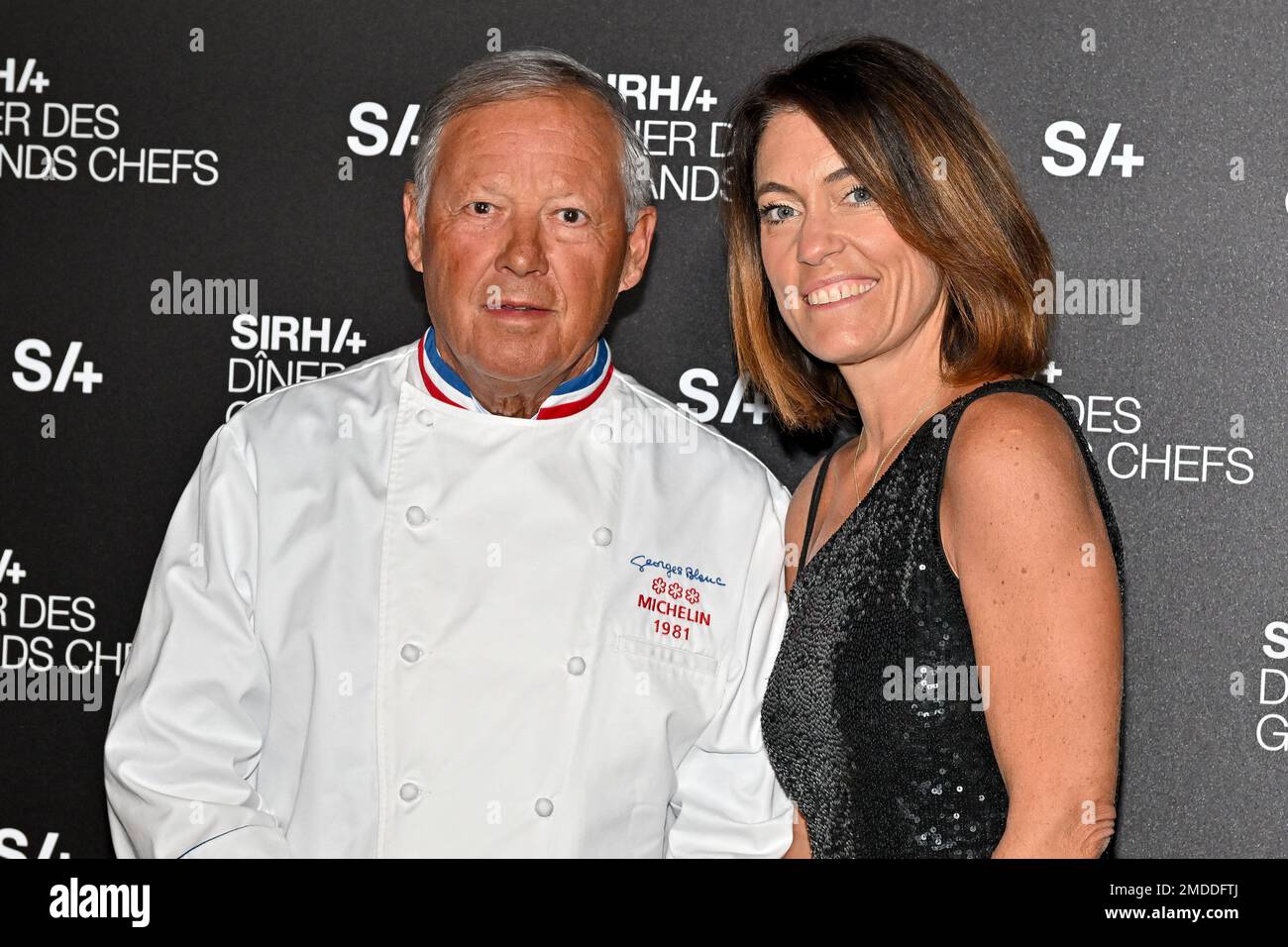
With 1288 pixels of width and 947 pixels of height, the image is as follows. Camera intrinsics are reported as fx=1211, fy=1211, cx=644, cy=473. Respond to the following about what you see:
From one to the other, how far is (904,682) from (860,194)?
0.60m

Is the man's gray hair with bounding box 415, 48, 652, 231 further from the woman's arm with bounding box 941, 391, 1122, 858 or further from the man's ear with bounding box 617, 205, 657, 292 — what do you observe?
the woman's arm with bounding box 941, 391, 1122, 858

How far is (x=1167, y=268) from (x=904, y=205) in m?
0.84

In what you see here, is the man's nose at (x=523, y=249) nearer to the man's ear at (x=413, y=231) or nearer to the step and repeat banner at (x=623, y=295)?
the man's ear at (x=413, y=231)

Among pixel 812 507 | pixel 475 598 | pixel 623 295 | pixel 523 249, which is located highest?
pixel 623 295

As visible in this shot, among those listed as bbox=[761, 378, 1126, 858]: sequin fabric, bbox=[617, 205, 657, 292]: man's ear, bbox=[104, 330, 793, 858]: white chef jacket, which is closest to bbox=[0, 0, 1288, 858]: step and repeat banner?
bbox=[617, 205, 657, 292]: man's ear

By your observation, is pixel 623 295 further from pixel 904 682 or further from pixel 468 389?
pixel 904 682

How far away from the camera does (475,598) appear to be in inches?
62.2

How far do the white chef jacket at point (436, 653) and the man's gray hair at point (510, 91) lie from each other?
0.27 meters

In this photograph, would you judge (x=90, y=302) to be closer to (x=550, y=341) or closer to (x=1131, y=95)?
(x=550, y=341)

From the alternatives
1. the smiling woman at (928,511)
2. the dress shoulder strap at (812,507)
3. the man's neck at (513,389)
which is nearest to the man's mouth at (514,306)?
the man's neck at (513,389)

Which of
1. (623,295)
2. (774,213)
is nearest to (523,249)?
(774,213)

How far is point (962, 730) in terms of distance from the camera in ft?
4.58

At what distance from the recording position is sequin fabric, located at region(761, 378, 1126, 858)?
1.39 meters
